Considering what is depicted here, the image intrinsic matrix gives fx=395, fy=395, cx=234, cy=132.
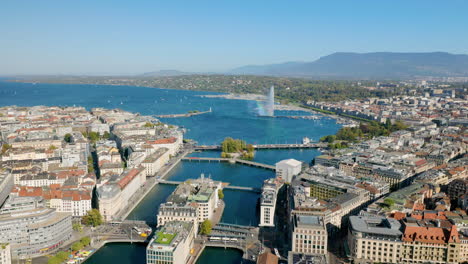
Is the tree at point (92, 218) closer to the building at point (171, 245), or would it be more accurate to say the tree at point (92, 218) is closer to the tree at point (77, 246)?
the tree at point (77, 246)

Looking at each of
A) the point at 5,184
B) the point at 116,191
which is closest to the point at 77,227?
the point at 116,191

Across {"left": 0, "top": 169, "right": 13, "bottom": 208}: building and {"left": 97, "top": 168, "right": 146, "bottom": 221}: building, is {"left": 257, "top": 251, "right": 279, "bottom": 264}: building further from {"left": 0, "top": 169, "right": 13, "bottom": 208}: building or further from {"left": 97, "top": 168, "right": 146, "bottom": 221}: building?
{"left": 0, "top": 169, "right": 13, "bottom": 208}: building

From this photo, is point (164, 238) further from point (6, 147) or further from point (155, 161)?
point (6, 147)

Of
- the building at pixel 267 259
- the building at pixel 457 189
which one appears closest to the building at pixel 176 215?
the building at pixel 267 259

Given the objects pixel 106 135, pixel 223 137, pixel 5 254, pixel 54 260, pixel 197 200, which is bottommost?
pixel 54 260

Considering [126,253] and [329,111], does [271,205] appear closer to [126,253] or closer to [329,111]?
[126,253]

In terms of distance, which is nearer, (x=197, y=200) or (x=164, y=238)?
(x=164, y=238)

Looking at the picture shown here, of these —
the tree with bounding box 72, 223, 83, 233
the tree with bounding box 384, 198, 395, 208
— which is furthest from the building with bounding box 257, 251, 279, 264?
the tree with bounding box 72, 223, 83, 233

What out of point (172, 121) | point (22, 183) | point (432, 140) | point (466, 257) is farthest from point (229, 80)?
point (466, 257)
